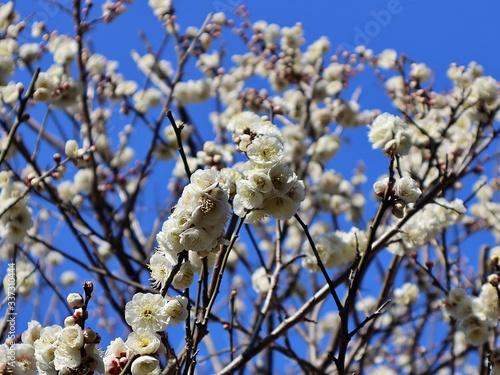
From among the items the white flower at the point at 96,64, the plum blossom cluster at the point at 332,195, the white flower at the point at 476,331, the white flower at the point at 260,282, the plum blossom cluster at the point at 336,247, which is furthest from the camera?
the plum blossom cluster at the point at 332,195

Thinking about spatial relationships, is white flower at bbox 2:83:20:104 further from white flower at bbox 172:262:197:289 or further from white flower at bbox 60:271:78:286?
white flower at bbox 60:271:78:286

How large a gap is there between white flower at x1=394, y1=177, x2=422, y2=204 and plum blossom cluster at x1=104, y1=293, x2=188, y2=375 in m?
0.76

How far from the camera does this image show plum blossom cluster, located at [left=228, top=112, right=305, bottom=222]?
1.83 m

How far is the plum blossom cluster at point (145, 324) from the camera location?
1.78 m

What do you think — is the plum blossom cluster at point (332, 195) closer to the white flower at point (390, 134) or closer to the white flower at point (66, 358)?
the white flower at point (390, 134)

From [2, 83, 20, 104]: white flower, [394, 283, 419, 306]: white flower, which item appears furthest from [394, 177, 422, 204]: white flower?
[394, 283, 419, 306]: white flower

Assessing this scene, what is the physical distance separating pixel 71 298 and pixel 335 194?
151 inches

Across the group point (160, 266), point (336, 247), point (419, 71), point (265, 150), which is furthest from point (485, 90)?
point (160, 266)

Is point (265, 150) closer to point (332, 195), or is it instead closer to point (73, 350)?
point (73, 350)

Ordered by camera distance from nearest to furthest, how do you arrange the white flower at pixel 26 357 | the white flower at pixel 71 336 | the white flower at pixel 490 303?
the white flower at pixel 71 336 < the white flower at pixel 26 357 < the white flower at pixel 490 303

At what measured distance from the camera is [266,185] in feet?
5.95

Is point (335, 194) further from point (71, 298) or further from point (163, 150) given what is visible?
point (71, 298)

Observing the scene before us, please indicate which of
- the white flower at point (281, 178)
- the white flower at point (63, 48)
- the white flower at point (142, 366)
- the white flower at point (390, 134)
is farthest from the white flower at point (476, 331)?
the white flower at point (63, 48)

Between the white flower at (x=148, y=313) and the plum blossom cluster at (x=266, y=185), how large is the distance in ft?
1.20
